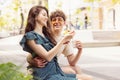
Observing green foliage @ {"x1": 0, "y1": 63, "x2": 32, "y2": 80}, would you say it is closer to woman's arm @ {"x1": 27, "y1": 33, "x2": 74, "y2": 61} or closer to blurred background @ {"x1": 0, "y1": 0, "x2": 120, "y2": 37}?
woman's arm @ {"x1": 27, "y1": 33, "x2": 74, "y2": 61}

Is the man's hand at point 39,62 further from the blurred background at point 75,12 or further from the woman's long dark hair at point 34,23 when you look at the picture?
the blurred background at point 75,12

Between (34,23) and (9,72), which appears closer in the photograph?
(9,72)

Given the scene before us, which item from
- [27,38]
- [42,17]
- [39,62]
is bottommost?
[39,62]

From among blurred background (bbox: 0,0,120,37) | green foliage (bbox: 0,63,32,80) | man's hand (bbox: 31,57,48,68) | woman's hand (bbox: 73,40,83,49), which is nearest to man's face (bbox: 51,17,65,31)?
woman's hand (bbox: 73,40,83,49)

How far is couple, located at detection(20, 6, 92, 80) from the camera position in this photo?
1606mm

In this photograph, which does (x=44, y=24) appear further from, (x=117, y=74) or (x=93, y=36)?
(x=93, y=36)

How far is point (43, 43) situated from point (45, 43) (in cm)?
2

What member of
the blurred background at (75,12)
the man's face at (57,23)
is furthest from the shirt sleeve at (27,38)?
the blurred background at (75,12)

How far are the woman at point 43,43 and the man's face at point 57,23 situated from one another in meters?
0.08

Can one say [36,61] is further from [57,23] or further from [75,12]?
[75,12]

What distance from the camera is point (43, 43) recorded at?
1709 mm

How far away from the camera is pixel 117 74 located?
5789mm

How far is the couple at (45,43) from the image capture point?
1606 mm

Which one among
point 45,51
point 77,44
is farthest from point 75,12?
point 45,51
